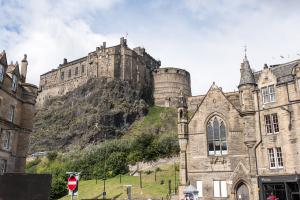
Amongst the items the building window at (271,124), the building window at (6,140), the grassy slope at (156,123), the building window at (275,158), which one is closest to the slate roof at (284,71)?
the building window at (271,124)

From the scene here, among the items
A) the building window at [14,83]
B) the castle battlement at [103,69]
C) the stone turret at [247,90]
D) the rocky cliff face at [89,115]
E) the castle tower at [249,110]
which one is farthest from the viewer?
the castle battlement at [103,69]

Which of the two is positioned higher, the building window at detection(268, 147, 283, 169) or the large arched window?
the large arched window

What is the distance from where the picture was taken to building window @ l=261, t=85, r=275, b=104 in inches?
1331

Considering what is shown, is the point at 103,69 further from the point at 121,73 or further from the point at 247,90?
the point at 247,90

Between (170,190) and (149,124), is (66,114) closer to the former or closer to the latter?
(149,124)

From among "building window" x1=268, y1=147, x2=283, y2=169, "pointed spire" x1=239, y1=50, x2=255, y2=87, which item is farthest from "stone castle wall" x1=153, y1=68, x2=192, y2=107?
"building window" x1=268, y1=147, x2=283, y2=169

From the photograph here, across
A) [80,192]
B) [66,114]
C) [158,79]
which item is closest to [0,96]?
[80,192]

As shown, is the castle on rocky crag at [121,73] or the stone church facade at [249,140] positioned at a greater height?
the castle on rocky crag at [121,73]

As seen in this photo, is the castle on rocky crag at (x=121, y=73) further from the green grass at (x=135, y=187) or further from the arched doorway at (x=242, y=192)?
the arched doorway at (x=242, y=192)

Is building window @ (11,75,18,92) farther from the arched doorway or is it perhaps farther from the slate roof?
the slate roof

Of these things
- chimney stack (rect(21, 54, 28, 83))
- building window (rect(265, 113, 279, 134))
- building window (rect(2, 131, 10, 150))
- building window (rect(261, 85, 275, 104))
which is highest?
chimney stack (rect(21, 54, 28, 83))

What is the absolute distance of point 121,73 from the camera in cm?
9856

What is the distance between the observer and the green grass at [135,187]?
39719mm

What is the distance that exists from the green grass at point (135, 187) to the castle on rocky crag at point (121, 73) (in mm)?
50360
